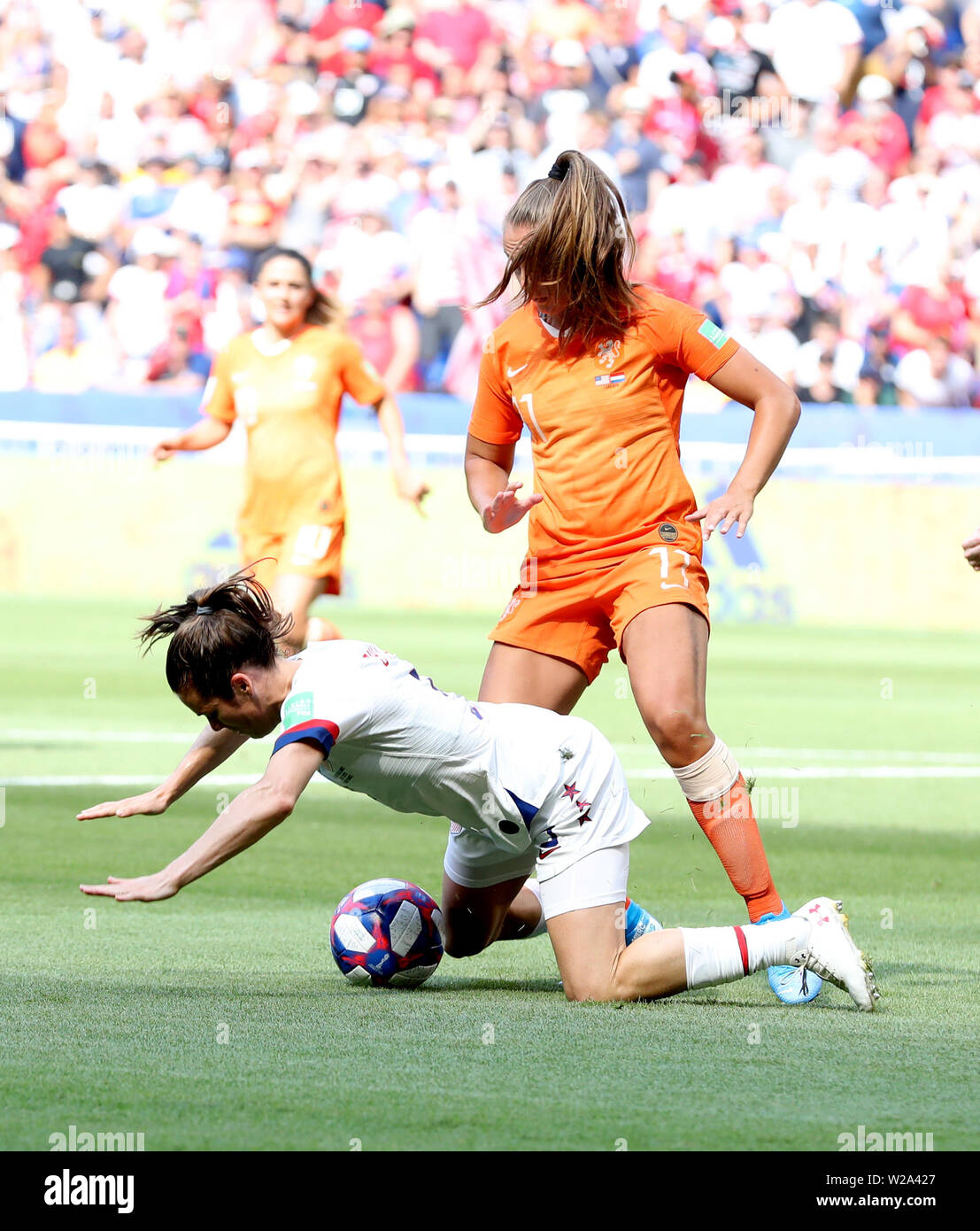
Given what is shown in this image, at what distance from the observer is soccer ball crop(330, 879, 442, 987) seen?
5.57 meters

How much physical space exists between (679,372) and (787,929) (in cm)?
181

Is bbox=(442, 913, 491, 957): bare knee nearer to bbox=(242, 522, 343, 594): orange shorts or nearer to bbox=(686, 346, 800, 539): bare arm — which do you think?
bbox=(686, 346, 800, 539): bare arm

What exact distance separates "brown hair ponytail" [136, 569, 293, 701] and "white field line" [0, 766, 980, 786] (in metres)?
4.34

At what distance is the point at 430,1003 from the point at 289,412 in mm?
5975

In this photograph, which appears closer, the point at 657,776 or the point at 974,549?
the point at 974,549

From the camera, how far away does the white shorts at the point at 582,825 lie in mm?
5281

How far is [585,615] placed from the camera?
5.99 metres

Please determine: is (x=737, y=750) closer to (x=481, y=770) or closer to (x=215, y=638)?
(x=481, y=770)

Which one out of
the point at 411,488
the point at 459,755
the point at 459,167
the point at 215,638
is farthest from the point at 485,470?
the point at 459,167

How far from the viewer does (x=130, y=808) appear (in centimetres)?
507

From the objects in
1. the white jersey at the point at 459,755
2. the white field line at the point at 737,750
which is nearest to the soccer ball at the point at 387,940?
the white jersey at the point at 459,755

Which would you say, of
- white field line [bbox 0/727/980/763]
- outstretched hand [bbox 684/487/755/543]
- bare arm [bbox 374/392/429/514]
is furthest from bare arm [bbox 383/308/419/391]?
outstretched hand [bbox 684/487/755/543]
